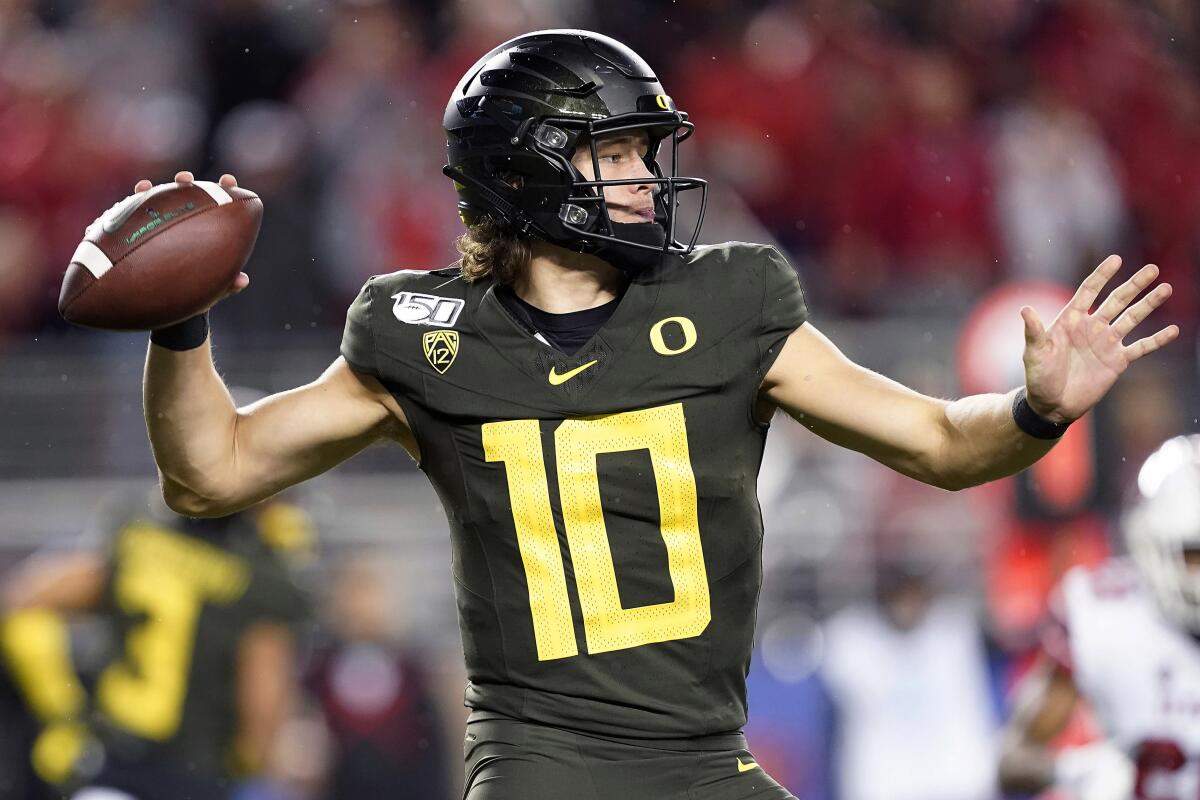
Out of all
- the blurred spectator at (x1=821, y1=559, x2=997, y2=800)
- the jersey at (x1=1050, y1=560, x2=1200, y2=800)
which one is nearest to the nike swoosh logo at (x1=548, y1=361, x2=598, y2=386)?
the jersey at (x1=1050, y1=560, x2=1200, y2=800)

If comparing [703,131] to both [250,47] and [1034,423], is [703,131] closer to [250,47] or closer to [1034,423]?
[250,47]

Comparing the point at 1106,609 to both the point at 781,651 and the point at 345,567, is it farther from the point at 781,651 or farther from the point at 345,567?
the point at 345,567

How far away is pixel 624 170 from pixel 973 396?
0.68m

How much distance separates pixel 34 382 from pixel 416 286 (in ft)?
11.3

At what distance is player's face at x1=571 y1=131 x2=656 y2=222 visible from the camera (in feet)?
9.65

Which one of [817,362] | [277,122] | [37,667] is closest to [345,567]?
[37,667]

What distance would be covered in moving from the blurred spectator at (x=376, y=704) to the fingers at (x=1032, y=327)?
12.0 ft

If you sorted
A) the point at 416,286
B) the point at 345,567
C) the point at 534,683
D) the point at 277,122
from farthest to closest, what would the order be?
the point at 277,122 < the point at 345,567 < the point at 416,286 < the point at 534,683

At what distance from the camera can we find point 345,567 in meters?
6.04

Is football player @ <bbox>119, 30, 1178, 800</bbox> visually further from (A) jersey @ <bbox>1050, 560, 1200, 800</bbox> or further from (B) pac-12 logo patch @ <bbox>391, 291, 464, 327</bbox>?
(A) jersey @ <bbox>1050, 560, 1200, 800</bbox>

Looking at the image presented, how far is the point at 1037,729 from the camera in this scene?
17.0ft

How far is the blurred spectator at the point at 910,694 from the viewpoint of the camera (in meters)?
5.99

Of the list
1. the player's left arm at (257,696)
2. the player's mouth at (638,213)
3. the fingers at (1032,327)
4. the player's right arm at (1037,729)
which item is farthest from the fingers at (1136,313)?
the player's left arm at (257,696)

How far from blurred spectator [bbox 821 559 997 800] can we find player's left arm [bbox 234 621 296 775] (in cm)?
183
